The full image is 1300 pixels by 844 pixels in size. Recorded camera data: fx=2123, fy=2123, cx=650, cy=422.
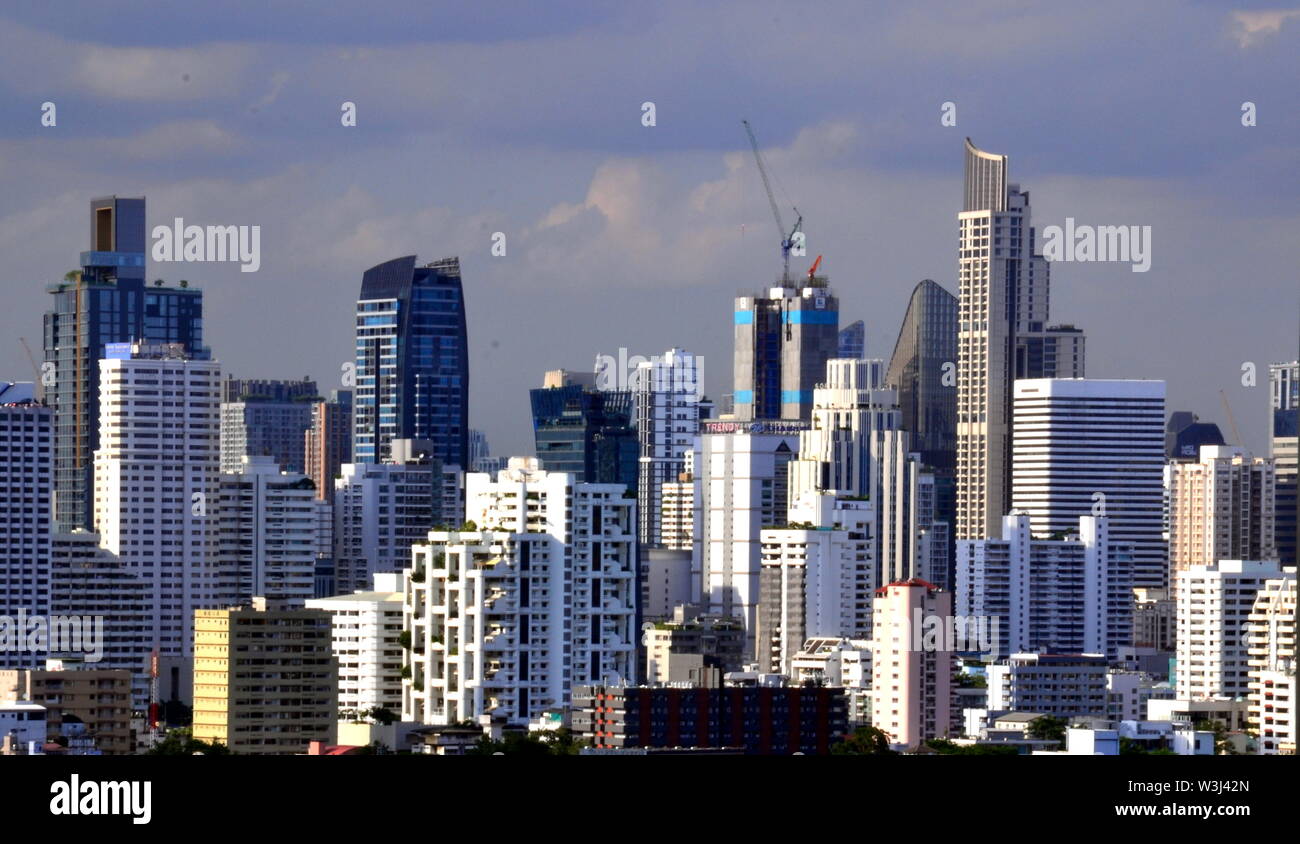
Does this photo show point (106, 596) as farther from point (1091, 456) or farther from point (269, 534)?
point (1091, 456)

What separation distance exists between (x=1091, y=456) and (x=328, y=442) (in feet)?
55.0

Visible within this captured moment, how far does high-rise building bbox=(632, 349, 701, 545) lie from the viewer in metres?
45.0

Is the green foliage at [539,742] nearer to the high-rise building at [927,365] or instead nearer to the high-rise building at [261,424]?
the high-rise building at [261,424]

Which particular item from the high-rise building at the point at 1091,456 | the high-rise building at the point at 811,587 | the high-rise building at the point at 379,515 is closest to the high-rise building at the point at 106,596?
the high-rise building at the point at 379,515

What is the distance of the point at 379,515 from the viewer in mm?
37906

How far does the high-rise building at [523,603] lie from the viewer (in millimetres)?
25359

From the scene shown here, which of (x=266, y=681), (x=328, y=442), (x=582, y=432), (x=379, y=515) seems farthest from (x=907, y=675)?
(x=328, y=442)

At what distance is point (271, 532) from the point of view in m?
35.1

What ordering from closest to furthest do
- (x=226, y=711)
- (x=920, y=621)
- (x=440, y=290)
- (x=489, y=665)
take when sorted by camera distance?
(x=226, y=711)
(x=489, y=665)
(x=920, y=621)
(x=440, y=290)

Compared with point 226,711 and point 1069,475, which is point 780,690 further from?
point 1069,475

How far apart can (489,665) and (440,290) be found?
869 inches
